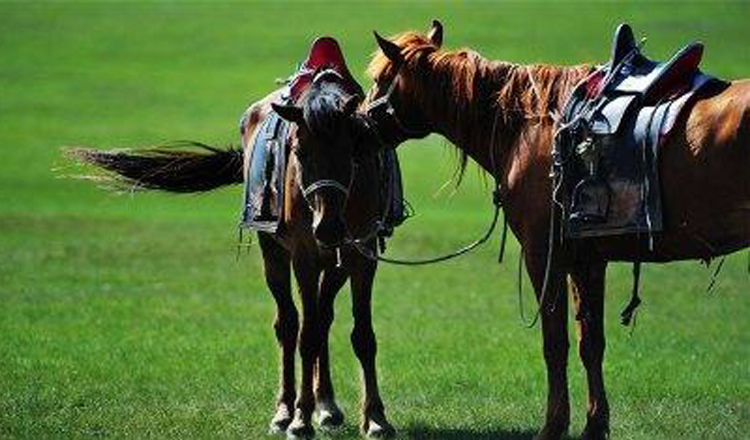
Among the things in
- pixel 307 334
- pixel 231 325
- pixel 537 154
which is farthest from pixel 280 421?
pixel 231 325

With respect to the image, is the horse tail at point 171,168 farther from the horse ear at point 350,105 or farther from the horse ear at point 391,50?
the horse ear at point 391,50

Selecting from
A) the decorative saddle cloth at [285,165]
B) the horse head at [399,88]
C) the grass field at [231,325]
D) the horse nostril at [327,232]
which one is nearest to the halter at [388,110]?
the horse head at [399,88]

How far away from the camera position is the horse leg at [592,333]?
9.49m

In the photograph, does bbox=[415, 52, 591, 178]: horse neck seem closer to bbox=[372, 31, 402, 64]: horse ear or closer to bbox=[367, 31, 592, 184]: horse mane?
bbox=[367, 31, 592, 184]: horse mane

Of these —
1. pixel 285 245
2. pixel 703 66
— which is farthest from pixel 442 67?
pixel 703 66

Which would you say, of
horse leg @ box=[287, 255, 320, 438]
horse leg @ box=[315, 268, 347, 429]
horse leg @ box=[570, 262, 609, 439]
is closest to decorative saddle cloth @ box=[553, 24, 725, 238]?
horse leg @ box=[570, 262, 609, 439]

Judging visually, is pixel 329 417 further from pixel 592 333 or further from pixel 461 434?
pixel 592 333

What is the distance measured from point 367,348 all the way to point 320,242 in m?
1.20

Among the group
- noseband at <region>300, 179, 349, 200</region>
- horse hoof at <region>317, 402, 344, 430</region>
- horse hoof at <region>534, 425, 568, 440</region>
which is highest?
noseband at <region>300, 179, 349, 200</region>

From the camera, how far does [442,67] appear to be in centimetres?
935

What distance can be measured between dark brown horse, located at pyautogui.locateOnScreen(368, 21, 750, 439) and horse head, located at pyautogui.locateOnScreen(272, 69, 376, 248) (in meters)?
0.22

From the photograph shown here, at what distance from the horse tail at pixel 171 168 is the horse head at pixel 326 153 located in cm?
274

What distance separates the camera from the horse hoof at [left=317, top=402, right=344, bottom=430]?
34.4 feet

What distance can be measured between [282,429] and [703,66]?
45789 millimetres
